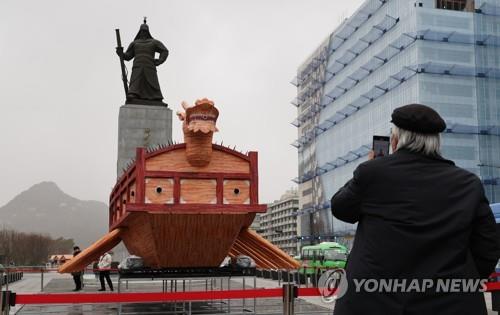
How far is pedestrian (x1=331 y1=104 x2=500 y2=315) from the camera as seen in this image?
2486 millimetres

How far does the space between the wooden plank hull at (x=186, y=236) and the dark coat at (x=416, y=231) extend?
309 inches

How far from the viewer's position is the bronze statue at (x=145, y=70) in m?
21.6

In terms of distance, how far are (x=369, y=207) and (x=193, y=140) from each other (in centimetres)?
809

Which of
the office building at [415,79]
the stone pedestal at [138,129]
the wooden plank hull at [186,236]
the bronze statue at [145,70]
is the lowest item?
the wooden plank hull at [186,236]

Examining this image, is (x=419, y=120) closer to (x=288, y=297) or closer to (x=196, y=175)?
(x=288, y=297)

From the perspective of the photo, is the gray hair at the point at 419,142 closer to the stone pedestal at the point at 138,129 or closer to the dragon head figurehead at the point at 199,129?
the dragon head figurehead at the point at 199,129

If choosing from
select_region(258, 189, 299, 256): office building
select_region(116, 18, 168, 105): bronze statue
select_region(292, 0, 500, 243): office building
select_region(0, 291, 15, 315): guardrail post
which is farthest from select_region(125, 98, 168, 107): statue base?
select_region(258, 189, 299, 256): office building

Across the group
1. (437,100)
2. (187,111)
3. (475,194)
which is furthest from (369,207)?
(437,100)

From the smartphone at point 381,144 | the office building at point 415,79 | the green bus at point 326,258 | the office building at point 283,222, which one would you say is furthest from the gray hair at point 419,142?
the office building at point 283,222

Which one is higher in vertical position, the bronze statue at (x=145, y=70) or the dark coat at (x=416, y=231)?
the bronze statue at (x=145, y=70)

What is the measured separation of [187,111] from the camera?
34.2ft

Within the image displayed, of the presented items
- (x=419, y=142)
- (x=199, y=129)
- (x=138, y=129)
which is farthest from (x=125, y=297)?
(x=138, y=129)

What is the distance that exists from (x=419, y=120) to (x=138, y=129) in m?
19.3

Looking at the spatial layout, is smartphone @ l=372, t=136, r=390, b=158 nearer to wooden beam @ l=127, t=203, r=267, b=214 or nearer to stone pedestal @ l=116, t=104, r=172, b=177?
wooden beam @ l=127, t=203, r=267, b=214
